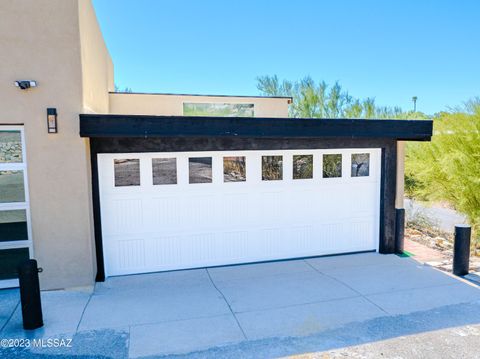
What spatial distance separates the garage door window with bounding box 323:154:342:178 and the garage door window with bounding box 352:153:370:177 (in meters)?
0.30

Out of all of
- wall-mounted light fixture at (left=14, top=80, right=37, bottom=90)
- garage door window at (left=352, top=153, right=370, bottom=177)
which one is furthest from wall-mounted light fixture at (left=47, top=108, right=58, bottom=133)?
garage door window at (left=352, top=153, right=370, bottom=177)

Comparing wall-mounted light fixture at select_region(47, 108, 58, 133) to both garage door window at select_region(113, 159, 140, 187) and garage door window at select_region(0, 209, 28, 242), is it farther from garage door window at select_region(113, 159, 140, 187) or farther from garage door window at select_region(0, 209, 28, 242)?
garage door window at select_region(0, 209, 28, 242)

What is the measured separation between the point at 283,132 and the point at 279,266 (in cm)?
245

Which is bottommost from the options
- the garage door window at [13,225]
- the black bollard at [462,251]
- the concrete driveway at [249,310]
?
the concrete driveway at [249,310]

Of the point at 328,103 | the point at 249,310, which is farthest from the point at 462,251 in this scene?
the point at 328,103

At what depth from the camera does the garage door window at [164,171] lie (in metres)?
6.07

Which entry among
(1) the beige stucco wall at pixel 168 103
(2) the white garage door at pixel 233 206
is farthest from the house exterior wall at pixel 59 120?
(1) the beige stucco wall at pixel 168 103

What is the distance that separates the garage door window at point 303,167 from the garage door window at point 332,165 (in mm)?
298

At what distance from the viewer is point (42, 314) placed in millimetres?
4598

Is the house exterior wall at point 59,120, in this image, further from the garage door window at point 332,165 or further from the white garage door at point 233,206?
the garage door window at point 332,165

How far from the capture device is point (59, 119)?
5.13 metres

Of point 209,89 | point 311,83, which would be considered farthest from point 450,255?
point 209,89

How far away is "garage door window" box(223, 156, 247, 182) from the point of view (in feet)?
21.1

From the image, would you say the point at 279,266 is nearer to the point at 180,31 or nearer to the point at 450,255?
the point at 450,255
